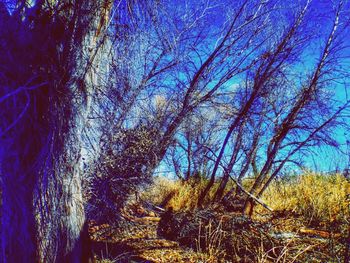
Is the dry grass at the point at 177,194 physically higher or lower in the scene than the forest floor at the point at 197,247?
higher

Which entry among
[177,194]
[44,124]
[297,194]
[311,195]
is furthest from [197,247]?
[177,194]

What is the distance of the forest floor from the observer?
10.4 feet

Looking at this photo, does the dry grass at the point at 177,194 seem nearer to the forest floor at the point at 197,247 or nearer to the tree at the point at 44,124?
the forest floor at the point at 197,247

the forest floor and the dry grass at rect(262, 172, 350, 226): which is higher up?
the dry grass at rect(262, 172, 350, 226)

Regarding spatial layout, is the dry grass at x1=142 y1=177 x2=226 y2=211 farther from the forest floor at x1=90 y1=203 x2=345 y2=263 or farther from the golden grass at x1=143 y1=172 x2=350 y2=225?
the forest floor at x1=90 y1=203 x2=345 y2=263

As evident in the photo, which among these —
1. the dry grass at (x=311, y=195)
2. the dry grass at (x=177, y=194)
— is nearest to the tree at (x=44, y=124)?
the dry grass at (x=311, y=195)

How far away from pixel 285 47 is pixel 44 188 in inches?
287

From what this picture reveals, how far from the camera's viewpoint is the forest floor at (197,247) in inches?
125

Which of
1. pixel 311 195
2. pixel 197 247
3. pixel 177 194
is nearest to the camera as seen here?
pixel 197 247

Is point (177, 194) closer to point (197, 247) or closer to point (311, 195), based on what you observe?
point (311, 195)

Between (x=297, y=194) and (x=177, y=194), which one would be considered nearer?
(x=297, y=194)

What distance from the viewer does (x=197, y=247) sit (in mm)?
3988

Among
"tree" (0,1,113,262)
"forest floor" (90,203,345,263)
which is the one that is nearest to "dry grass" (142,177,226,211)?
"forest floor" (90,203,345,263)

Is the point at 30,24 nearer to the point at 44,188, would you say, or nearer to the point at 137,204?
the point at 44,188
